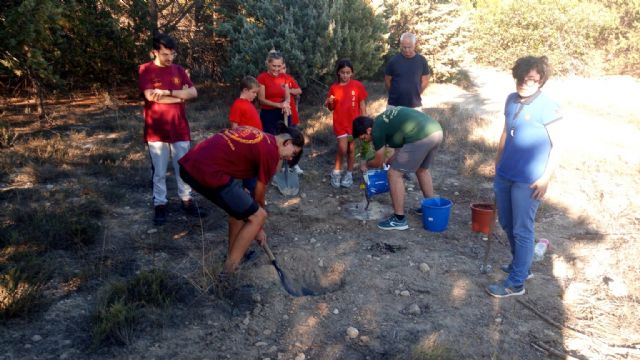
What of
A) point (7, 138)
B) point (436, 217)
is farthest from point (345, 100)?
point (7, 138)

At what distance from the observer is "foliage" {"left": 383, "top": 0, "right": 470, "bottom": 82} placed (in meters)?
12.5

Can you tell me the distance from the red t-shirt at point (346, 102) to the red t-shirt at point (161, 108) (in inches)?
74.2

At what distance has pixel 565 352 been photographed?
2.95 metres

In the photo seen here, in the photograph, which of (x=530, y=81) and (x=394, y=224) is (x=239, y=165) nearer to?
(x=394, y=224)

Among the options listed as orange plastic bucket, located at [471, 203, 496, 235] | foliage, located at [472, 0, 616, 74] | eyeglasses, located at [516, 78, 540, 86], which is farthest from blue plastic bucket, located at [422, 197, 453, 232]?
foliage, located at [472, 0, 616, 74]

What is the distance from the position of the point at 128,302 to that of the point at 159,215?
1.50m

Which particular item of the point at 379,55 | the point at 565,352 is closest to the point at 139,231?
the point at 565,352

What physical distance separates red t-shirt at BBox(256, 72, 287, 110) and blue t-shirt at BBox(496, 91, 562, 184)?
2.88 m

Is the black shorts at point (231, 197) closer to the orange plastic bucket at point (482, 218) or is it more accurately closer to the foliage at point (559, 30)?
the orange plastic bucket at point (482, 218)

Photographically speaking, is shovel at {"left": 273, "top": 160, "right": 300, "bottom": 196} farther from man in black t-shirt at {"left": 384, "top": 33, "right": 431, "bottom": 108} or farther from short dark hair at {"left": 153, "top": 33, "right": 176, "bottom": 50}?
short dark hair at {"left": 153, "top": 33, "right": 176, "bottom": 50}

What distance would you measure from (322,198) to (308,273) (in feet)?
5.55

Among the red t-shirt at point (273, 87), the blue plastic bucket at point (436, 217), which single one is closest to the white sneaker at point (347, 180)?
the red t-shirt at point (273, 87)

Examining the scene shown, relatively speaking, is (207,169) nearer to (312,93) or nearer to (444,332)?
(444,332)

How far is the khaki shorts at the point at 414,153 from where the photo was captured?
4.35m
